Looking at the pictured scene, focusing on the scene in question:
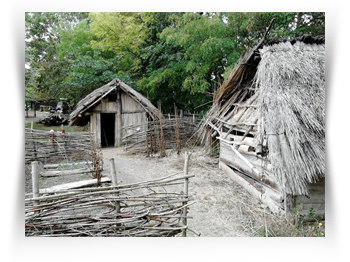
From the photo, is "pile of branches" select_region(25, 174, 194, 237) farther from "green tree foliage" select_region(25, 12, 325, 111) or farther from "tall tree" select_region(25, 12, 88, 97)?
"tall tree" select_region(25, 12, 88, 97)

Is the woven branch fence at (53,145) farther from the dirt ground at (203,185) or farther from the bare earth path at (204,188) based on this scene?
the bare earth path at (204,188)

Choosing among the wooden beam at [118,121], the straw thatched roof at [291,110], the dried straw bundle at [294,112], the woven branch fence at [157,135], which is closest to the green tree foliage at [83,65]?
the wooden beam at [118,121]

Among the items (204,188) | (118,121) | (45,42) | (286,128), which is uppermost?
(45,42)

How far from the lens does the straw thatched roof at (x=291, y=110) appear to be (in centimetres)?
352

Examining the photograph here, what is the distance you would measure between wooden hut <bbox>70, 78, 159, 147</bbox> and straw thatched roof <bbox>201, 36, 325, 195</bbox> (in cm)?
633

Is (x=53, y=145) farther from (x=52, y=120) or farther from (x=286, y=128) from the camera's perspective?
(x=52, y=120)

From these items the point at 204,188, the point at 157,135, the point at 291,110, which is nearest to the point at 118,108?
the point at 157,135

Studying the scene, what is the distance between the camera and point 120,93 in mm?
11469

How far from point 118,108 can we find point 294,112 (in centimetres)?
922

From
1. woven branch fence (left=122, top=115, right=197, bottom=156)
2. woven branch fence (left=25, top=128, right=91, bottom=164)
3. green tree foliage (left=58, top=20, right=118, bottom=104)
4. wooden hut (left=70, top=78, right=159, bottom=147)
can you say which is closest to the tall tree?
green tree foliage (left=58, top=20, right=118, bottom=104)

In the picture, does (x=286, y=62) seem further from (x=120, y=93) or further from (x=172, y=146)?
(x=120, y=93)

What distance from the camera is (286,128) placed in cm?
379
